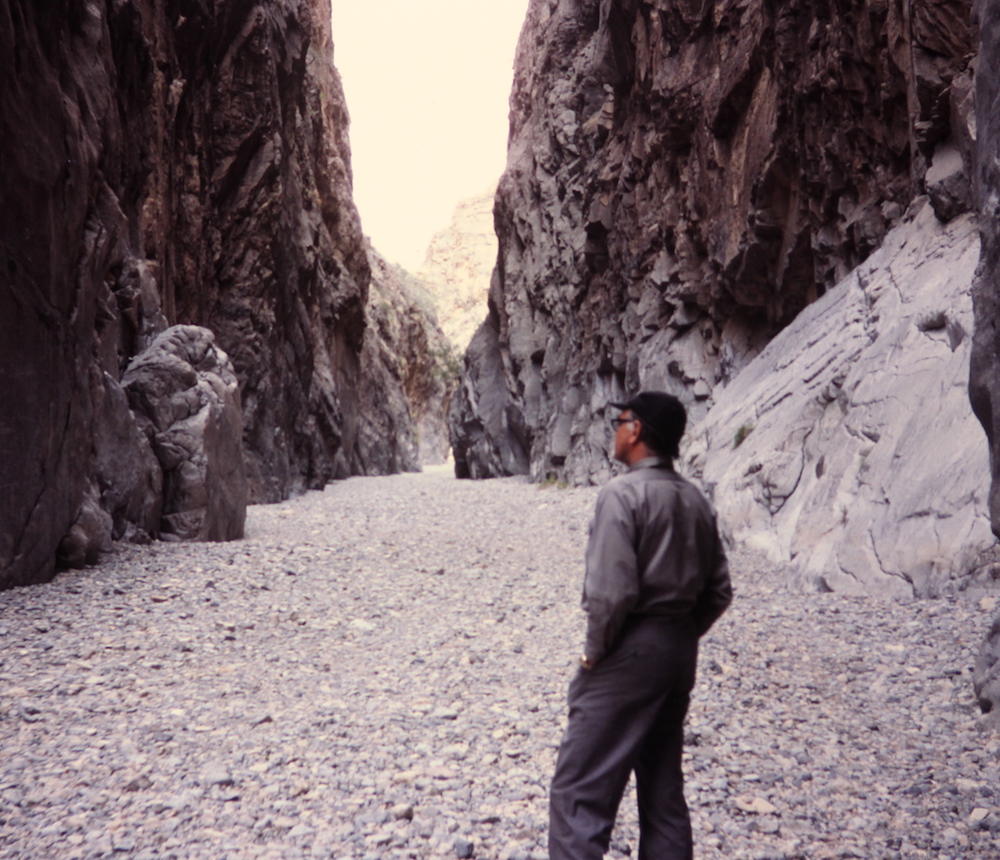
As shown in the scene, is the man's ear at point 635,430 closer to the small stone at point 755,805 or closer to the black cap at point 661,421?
the black cap at point 661,421

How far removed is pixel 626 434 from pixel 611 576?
59cm

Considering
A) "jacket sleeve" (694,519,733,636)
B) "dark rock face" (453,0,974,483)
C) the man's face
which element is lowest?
"jacket sleeve" (694,519,733,636)

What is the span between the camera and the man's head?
10.0ft

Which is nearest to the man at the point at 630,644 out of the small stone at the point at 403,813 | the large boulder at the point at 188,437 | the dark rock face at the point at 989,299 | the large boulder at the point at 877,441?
the small stone at the point at 403,813

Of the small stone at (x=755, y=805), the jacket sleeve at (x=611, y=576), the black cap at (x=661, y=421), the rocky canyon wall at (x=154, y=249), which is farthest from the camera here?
the rocky canyon wall at (x=154, y=249)

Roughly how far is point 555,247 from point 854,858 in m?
27.1

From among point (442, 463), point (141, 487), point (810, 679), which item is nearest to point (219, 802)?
point (810, 679)

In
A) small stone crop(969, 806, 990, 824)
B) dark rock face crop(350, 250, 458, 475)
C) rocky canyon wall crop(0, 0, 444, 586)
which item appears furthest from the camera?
dark rock face crop(350, 250, 458, 475)

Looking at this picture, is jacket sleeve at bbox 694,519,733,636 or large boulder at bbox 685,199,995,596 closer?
jacket sleeve at bbox 694,519,733,636

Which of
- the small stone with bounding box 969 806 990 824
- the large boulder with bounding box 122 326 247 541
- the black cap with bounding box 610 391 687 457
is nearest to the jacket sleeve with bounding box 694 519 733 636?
the black cap with bounding box 610 391 687 457

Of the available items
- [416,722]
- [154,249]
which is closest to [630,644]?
[416,722]

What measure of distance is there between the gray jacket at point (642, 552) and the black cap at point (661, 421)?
74 mm

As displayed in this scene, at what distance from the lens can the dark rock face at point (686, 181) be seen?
12.7 metres

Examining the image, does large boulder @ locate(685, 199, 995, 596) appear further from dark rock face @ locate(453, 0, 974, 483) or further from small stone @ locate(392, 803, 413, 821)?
small stone @ locate(392, 803, 413, 821)
